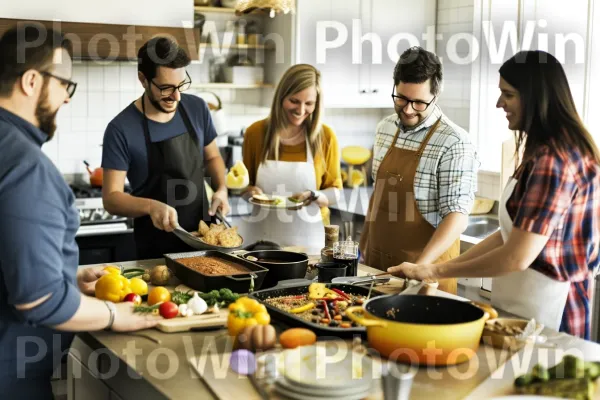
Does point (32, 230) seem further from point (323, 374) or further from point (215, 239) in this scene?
point (215, 239)

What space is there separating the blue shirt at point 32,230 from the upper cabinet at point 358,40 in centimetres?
358

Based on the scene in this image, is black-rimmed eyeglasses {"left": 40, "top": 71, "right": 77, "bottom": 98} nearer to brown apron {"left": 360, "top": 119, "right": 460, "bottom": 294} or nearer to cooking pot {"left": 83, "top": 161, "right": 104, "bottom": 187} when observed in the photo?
brown apron {"left": 360, "top": 119, "right": 460, "bottom": 294}

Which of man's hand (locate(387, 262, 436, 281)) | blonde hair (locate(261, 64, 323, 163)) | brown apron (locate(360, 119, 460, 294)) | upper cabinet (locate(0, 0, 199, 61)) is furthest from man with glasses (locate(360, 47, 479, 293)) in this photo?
upper cabinet (locate(0, 0, 199, 61))

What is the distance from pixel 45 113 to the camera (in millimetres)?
1935

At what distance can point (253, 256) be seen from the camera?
9.55 ft

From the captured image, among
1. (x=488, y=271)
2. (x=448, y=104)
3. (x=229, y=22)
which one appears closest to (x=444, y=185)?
(x=488, y=271)

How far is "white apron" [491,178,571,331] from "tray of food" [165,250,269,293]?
822 millimetres

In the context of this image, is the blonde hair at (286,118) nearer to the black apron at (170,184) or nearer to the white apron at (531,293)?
the black apron at (170,184)

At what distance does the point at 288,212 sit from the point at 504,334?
1.95 m

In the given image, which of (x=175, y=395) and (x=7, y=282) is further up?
(x=7, y=282)

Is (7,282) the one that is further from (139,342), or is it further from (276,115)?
(276,115)

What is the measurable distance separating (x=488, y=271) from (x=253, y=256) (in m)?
0.96

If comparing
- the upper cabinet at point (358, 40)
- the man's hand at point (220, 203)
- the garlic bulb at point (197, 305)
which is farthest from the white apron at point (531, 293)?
the upper cabinet at point (358, 40)

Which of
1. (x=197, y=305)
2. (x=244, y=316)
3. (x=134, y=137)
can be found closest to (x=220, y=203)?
(x=134, y=137)
